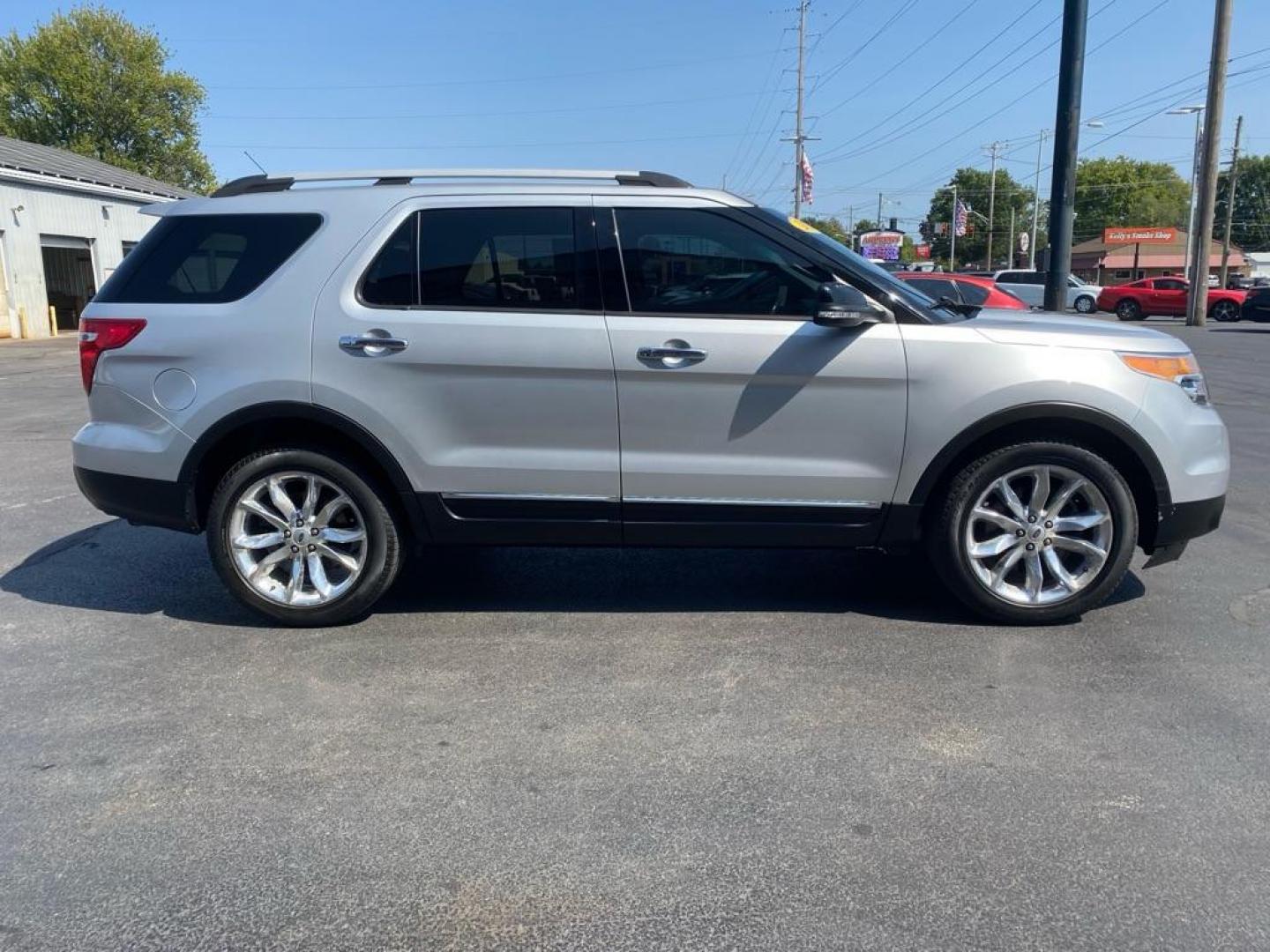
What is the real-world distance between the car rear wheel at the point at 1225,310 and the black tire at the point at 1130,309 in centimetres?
287

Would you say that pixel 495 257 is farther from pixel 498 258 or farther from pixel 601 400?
pixel 601 400

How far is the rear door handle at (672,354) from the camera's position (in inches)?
171

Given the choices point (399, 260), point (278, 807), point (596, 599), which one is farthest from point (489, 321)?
point (278, 807)

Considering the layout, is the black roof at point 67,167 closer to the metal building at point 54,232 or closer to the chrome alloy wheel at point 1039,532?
the metal building at point 54,232

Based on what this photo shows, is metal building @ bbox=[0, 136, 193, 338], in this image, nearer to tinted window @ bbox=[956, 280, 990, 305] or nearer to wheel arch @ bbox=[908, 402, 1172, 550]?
tinted window @ bbox=[956, 280, 990, 305]

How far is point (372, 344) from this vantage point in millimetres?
4430

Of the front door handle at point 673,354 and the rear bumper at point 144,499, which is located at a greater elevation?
the front door handle at point 673,354

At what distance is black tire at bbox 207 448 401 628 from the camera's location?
4.55 m

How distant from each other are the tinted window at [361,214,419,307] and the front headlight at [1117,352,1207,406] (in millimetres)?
3096

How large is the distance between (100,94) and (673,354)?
6604 centimetres

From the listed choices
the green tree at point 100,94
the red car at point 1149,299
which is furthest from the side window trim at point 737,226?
the green tree at point 100,94

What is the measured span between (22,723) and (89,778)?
60cm

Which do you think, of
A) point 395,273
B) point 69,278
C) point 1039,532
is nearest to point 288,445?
point 395,273

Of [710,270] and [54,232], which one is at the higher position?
[54,232]
